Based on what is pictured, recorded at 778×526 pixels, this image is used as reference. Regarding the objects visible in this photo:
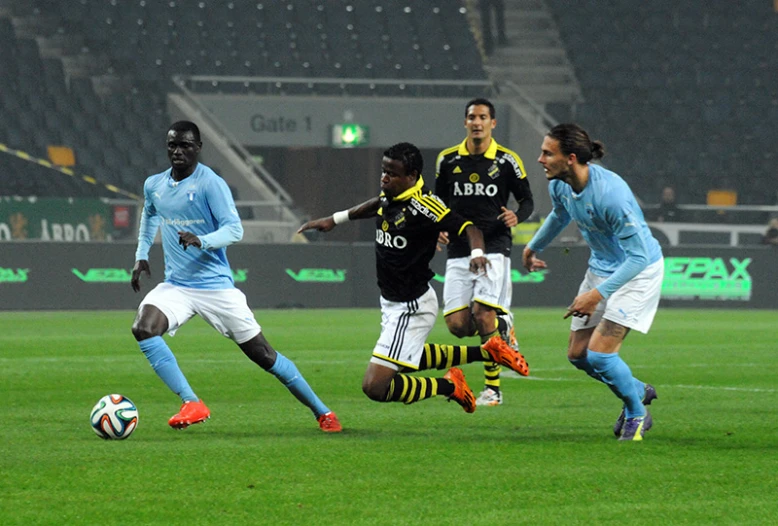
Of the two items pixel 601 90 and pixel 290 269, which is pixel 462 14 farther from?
pixel 290 269

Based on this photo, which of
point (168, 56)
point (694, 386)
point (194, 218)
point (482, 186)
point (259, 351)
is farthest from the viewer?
point (168, 56)

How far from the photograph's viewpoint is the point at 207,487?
6203 mm

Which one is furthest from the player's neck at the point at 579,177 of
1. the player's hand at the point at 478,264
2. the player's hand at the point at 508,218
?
A: the player's hand at the point at 508,218

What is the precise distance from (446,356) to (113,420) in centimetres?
233

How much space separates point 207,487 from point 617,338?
3046 millimetres

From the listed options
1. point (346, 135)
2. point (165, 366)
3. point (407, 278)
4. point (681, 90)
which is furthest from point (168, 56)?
point (407, 278)

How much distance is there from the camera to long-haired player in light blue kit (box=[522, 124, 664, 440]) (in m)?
7.85

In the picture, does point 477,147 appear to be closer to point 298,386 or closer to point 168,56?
point 298,386

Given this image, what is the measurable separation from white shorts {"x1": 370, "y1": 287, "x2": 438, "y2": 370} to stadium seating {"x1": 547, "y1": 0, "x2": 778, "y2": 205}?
25.6 meters

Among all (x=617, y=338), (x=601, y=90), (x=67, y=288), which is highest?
(x=601, y=90)

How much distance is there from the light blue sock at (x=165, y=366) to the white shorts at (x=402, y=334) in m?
1.24

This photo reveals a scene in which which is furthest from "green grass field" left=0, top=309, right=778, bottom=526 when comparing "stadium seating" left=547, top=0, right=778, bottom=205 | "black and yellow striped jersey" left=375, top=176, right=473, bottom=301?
"stadium seating" left=547, top=0, right=778, bottom=205

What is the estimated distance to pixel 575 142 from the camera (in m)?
7.97

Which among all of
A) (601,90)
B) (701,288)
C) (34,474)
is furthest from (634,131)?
(34,474)
